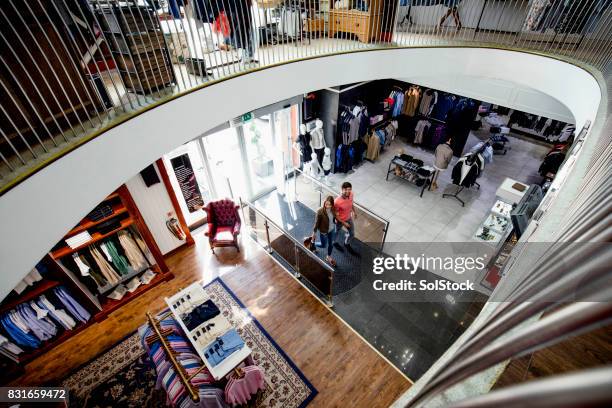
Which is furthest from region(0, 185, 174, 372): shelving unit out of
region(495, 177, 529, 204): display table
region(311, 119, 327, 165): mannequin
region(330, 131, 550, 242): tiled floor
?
region(495, 177, 529, 204): display table

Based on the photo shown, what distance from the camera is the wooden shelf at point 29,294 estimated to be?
4.67m

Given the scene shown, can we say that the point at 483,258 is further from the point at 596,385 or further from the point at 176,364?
the point at 596,385

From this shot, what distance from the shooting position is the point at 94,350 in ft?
17.6

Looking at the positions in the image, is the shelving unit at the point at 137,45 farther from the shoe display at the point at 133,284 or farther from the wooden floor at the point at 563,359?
the wooden floor at the point at 563,359

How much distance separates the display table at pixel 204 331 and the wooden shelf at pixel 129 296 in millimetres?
1782

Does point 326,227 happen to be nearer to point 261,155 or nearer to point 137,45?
point 261,155

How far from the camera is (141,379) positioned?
497cm

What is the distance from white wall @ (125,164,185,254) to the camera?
590cm

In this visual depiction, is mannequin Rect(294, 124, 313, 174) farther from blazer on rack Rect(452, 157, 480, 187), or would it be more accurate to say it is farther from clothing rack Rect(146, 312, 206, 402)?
clothing rack Rect(146, 312, 206, 402)

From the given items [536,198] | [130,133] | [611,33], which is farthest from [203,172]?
[611,33]

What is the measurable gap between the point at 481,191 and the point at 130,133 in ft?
29.5

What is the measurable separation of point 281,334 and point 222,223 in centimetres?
297

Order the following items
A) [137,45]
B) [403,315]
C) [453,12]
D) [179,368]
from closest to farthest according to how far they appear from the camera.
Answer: [137,45] → [179,368] → [403,315] → [453,12]

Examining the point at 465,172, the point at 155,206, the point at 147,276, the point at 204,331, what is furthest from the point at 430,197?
the point at 147,276
